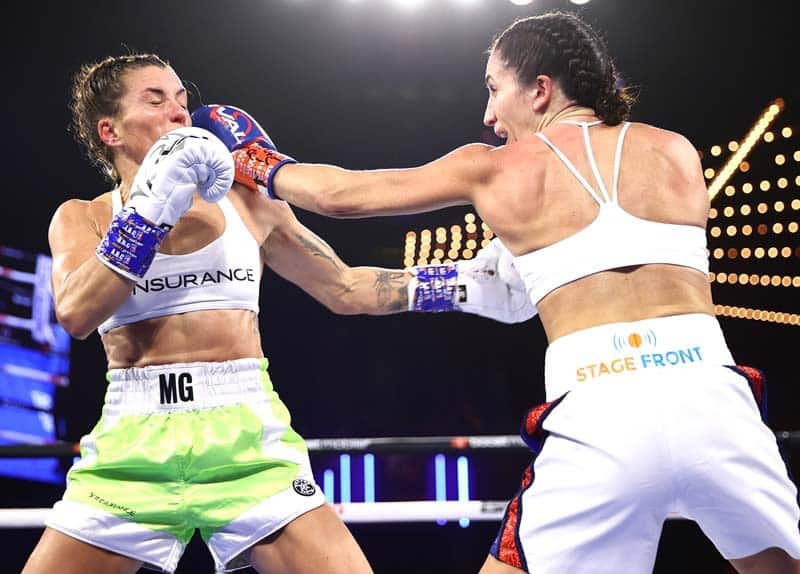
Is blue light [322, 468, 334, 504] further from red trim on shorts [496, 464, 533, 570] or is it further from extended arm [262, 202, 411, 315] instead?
red trim on shorts [496, 464, 533, 570]

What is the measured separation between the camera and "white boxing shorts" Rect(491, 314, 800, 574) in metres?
1.54

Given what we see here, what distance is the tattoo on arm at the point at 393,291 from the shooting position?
2443mm

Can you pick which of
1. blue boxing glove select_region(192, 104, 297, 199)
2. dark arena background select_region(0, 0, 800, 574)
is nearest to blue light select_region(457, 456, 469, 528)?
dark arena background select_region(0, 0, 800, 574)

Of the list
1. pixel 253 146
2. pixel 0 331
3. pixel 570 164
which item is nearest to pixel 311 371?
pixel 0 331

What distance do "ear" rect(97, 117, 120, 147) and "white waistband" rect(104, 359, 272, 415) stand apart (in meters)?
0.64

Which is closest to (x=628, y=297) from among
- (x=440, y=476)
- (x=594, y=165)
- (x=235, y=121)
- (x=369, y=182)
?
(x=594, y=165)

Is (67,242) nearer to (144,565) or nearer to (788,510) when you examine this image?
(144,565)

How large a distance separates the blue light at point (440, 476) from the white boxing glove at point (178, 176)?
16.6 ft

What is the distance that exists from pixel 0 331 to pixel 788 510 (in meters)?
5.95

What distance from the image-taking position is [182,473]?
6.43ft

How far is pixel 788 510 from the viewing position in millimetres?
1578

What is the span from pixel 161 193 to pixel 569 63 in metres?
0.86

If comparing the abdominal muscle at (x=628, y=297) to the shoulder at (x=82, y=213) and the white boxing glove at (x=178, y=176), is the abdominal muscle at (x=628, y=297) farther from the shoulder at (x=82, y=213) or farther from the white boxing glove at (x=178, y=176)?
the shoulder at (x=82, y=213)

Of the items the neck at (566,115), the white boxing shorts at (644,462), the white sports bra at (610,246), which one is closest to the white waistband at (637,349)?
the white boxing shorts at (644,462)
